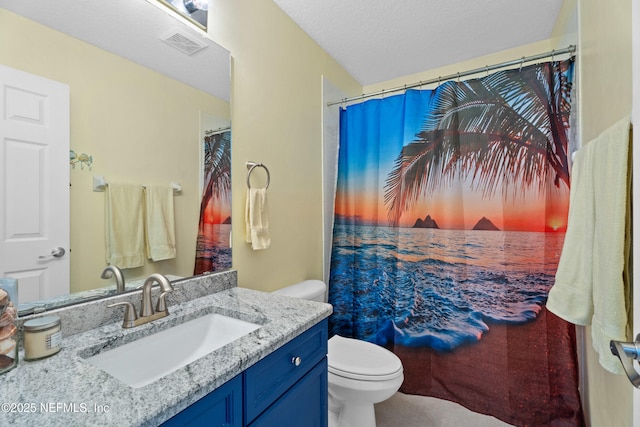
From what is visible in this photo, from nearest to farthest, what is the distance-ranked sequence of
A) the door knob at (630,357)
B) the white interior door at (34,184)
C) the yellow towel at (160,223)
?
1. the door knob at (630,357)
2. the white interior door at (34,184)
3. the yellow towel at (160,223)

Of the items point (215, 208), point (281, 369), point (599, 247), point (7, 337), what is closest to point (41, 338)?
point (7, 337)

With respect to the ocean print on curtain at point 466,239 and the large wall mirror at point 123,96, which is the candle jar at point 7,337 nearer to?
the large wall mirror at point 123,96

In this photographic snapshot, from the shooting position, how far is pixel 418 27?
6.07ft

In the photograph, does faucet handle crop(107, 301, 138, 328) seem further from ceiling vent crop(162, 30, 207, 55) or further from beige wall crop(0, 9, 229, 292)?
ceiling vent crop(162, 30, 207, 55)

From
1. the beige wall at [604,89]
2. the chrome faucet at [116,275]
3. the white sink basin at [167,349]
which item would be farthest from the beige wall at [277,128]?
the beige wall at [604,89]

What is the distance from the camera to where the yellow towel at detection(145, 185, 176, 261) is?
3.65 ft

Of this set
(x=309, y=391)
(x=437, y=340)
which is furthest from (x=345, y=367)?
(x=437, y=340)

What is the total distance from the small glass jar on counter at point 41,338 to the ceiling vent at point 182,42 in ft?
3.60

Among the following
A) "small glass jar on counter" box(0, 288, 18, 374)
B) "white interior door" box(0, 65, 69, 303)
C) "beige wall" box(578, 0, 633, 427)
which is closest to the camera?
"small glass jar on counter" box(0, 288, 18, 374)

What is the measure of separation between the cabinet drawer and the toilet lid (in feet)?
1.35

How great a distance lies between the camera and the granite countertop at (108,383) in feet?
1.73

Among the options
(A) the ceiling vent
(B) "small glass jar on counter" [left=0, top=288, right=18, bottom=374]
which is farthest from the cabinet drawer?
(A) the ceiling vent

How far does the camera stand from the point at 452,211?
6.04 ft

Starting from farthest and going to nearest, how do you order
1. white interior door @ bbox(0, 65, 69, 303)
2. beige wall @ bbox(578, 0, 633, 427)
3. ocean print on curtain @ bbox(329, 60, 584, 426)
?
ocean print on curtain @ bbox(329, 60, 584, 426) → beige wall @ bbox(578, 0, 633, 427) → white interior door @ bbox(0, 65, 69, 303)
